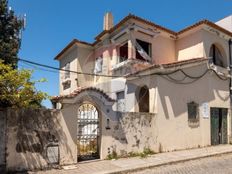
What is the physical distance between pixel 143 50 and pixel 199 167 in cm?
871

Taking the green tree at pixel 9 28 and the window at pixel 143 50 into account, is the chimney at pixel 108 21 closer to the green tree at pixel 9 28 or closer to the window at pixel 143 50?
the window at pixel 143 50

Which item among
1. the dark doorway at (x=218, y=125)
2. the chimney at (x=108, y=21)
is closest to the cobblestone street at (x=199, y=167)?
the dark doorway at (x=218, y=125)

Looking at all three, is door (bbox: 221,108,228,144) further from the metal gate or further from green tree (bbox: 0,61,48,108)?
green tree (bbox: 0,61,48,108)

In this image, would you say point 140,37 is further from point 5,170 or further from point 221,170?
point 5,170

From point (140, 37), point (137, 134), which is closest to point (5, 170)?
point (137, 134)

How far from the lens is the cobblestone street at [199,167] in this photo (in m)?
8.38

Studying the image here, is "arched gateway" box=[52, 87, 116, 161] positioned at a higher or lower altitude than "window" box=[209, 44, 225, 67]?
lower

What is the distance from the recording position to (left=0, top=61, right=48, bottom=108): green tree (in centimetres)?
766

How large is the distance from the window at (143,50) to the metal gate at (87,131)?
21.3 feet

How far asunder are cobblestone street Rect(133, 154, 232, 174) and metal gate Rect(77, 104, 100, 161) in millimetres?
2651

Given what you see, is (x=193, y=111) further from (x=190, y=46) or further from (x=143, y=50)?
(x=143, y=50)

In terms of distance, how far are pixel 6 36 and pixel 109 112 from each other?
13.2 metres

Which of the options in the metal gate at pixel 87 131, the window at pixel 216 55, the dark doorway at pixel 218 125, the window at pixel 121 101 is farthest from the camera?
the window at pixel 216 55

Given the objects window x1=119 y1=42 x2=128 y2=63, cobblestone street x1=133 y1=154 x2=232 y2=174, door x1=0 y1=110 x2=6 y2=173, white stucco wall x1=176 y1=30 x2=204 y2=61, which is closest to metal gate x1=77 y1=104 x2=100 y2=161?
cobblestone street x1=133 y1=154 x2=232 y2=174
